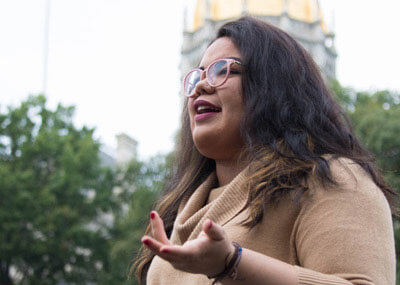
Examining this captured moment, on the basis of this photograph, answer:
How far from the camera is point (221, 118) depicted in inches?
89.8

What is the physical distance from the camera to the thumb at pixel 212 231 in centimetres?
149

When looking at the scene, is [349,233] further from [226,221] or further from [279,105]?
[279,105]

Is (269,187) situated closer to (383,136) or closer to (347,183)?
(347,183)

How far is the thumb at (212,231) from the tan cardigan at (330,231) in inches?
11.6

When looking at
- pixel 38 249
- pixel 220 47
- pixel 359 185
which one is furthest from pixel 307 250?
pixel 38 249

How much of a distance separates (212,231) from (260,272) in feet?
0.74

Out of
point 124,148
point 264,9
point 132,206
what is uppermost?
point 264,9

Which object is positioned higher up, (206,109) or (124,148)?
(206,109)

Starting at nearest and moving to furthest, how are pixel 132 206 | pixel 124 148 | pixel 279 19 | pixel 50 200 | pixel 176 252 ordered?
pixel 176 252 < pixel 50 200 < pixel 132 206 < pixel 124 148 < pixel 279 19

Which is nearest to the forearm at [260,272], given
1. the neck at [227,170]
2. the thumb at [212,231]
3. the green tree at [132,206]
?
the thumb at [212,231]

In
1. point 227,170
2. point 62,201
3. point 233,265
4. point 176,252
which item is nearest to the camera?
point 176,252

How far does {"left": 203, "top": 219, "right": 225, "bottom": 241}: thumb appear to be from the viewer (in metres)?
1.49

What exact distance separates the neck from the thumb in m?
0.82

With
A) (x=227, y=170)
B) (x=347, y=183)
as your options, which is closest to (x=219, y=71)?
(x=227, y=170)
